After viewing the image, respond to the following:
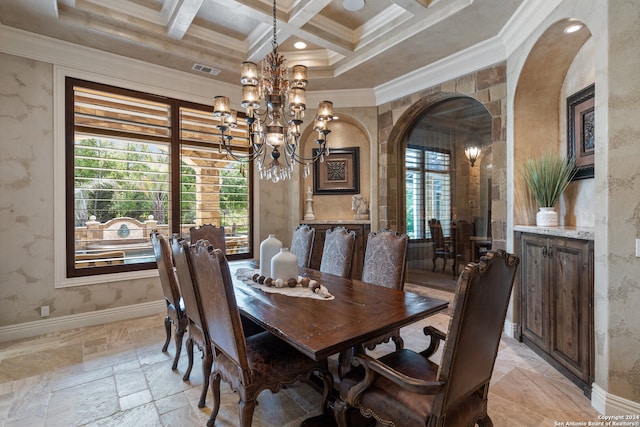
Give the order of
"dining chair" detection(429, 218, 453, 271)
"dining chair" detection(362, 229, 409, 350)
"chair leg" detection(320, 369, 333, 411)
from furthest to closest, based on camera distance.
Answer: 1. "dining chair" detection(429, 218, 453, 271)
2. "dining chair" detection(362, 229, 409, 350)
3. "chair leg" detection(320, 369, 333, 411)

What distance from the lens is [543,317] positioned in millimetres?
2639

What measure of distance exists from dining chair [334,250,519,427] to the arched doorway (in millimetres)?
2949

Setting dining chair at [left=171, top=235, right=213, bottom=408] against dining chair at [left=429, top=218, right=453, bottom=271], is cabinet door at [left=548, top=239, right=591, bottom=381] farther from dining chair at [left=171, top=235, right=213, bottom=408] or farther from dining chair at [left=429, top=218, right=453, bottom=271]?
dining chair at [left=171, top=235, right=213, bottom=408]

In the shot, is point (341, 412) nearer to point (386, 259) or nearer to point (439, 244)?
point (386, 259)

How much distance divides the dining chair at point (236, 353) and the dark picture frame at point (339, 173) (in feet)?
11.2

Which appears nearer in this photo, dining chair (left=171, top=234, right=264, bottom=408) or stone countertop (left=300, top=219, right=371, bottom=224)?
dining chair (left=171, top=234, right=264, bottom=408)

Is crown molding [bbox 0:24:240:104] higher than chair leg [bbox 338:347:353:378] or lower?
higher

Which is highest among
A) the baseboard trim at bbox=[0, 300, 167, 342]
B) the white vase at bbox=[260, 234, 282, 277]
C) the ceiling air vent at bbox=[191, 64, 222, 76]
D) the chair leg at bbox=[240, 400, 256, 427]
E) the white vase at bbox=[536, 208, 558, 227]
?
the ceiling air vent at bbox=[191, 64, 222, 76]

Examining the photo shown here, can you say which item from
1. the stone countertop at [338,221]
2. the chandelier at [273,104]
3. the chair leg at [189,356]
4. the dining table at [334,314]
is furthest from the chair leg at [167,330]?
the stone countertop at [338,221]

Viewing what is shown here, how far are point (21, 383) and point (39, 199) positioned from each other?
1821mm

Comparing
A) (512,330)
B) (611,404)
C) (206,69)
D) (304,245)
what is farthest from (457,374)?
Result: (206,69)

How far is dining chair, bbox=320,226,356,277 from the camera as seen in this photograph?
112 inches

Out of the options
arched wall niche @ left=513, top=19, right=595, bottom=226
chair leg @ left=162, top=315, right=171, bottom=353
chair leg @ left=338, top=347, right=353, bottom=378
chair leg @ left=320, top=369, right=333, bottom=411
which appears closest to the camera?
chair leg @ left=338, top=347, right=353, bottom=378

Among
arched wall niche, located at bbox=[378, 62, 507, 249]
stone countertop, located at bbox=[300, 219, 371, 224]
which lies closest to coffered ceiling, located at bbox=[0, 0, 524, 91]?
arched wall niche, located at bbox=[378, 62, 507, 249]
